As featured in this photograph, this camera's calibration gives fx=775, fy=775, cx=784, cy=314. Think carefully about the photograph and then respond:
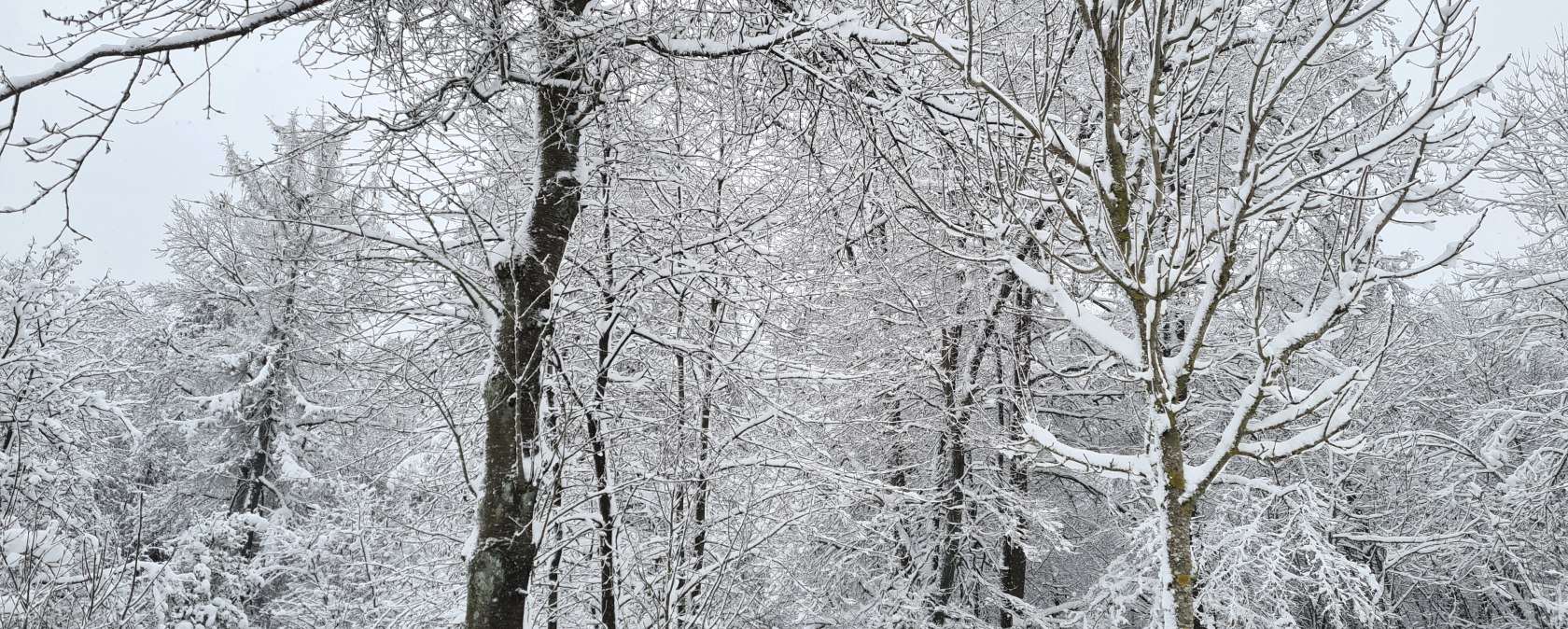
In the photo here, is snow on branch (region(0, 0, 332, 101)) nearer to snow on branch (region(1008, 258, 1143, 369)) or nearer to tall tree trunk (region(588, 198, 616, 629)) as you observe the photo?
tall tree trunk (region(588, 198, 616, 629))

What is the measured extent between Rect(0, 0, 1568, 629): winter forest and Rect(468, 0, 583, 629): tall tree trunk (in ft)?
0.07

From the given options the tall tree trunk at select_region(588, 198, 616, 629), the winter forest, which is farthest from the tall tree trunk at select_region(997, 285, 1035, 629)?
the tall tree trunk at select_region(588, 198, 616, 629)

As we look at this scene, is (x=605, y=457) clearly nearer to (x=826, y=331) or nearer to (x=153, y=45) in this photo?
(x=153, y=45)

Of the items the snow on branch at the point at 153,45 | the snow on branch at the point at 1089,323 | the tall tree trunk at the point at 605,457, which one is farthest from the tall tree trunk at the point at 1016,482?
the snow on branch at the point at 153,45

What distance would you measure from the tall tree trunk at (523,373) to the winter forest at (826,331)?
0.07ft

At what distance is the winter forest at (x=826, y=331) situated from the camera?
2.92 m

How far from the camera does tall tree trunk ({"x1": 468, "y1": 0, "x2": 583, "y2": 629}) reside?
3.19 m

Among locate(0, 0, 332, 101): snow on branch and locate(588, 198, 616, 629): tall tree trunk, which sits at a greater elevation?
locate(0, 0, 332, 101): snow on branch

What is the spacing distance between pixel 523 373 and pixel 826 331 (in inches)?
252

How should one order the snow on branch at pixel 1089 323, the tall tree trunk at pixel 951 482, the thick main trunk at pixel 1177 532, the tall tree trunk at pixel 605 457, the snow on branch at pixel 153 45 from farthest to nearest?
the tall tree trunk at pixel 951 482 → the tall tree trunk at pixel 605 457 → the snow on branch at pixel 1089 323 → the thick main trunk at pixel 1177 532 → the snow on branch at pixel 153 45

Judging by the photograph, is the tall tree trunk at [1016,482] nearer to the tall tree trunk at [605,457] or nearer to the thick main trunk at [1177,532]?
the tall tree trunk at [605,457]

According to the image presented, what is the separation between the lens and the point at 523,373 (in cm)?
304

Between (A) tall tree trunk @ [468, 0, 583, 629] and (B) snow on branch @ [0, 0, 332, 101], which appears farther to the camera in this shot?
(A) tall tree trunk @ [468, 0, 583, 629]

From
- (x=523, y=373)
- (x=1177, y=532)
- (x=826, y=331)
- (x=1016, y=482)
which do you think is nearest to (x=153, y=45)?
(x=523, y=373)
